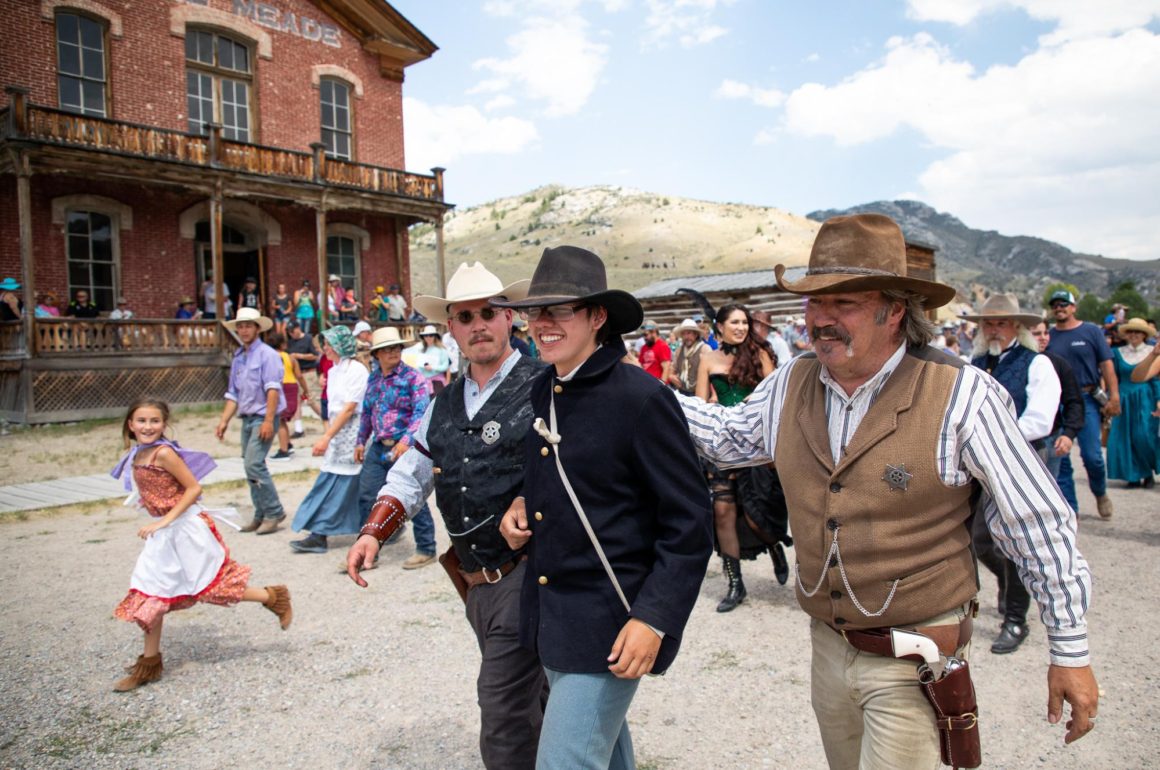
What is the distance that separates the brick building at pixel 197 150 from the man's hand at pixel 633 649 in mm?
17002

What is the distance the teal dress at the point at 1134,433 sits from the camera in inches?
371

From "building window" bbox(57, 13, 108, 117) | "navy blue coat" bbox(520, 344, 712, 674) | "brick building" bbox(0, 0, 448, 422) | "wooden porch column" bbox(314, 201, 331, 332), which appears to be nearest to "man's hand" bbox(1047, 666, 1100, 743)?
"navy blue coat" bbox(520, 344, 712, 674)

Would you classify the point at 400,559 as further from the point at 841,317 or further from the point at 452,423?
the point at 841,317

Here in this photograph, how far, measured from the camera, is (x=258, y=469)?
784 cm

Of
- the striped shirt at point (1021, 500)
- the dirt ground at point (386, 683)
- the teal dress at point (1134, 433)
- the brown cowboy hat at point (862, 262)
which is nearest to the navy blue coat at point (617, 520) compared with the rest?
the brown cowboy hat at point (862, 262)

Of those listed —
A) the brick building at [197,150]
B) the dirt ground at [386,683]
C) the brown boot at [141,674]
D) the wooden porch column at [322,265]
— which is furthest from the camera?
the wooden porch column at [322,265]

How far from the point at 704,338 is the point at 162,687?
8.39m

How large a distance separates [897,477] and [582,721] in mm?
1089

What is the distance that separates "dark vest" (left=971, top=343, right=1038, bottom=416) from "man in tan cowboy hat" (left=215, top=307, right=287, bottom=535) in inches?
245

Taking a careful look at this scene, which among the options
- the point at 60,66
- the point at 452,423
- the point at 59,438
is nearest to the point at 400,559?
the point at 452,423

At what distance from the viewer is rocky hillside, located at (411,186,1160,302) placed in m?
59.1

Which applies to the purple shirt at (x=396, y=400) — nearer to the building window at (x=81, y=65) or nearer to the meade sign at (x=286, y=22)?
the building window at (x=81, y=65)

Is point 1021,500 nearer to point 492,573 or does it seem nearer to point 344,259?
point 492,573

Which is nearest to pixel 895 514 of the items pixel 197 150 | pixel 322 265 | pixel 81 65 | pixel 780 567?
pixel 780 567
